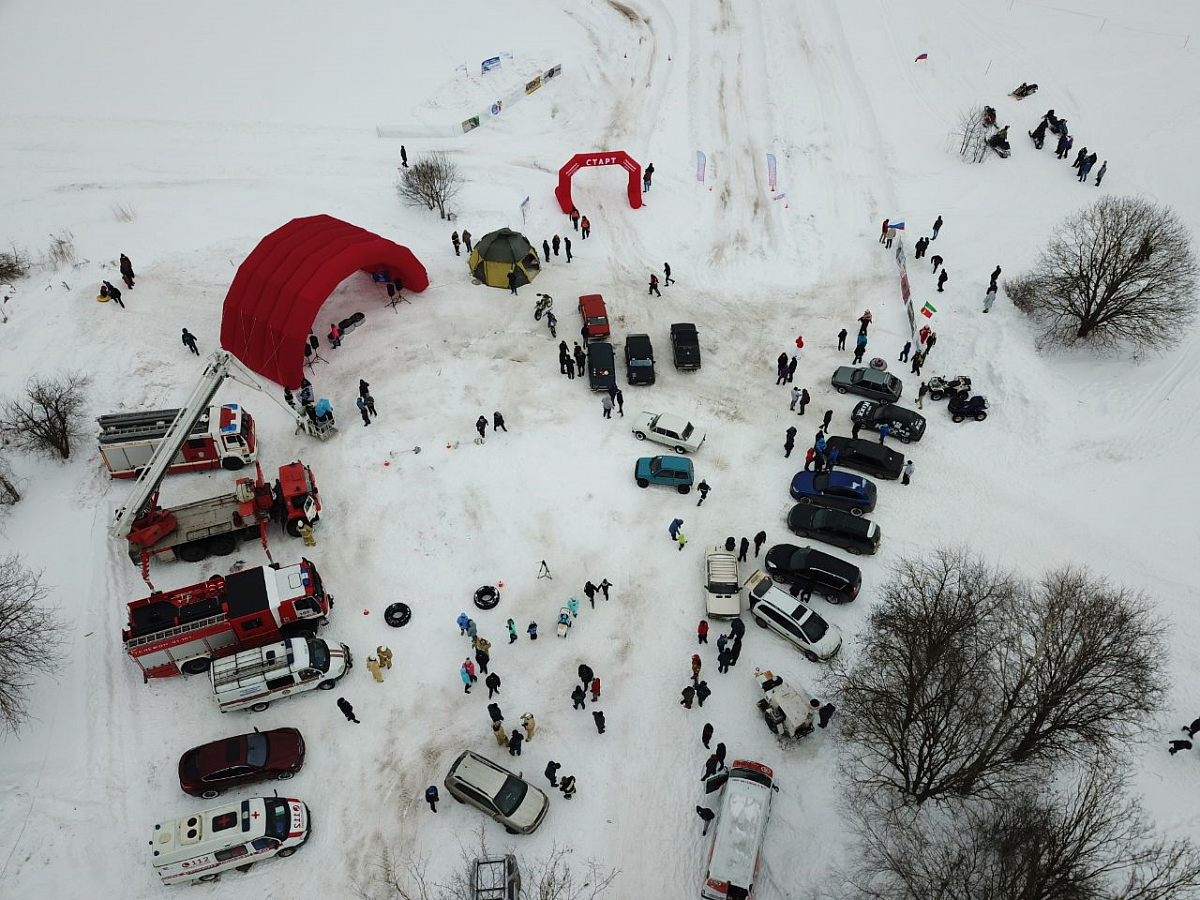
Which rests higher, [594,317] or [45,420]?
[594,317]

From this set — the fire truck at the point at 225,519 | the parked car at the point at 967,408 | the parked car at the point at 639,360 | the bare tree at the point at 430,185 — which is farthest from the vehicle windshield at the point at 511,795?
the bare tree at the point at 430,185

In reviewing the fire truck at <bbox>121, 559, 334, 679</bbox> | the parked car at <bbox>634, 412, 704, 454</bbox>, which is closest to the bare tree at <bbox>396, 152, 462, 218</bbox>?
the parked car at <bbox>634, 412, 704, 454</bbox>

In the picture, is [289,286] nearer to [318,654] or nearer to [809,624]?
[318,654]

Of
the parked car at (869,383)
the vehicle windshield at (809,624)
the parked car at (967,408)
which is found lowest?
the vehicle windshield at (809,624)

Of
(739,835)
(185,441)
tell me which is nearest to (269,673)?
(185,441)

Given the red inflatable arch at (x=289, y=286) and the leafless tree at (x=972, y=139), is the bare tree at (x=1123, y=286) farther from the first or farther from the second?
the red inflatable arch at (x=289, y=286)

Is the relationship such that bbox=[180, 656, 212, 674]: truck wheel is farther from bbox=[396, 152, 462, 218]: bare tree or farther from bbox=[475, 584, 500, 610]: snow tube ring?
bbox=[396, 152, 462, 218]: bare tree

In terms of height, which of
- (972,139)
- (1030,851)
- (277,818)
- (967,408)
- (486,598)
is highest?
(972,139)
